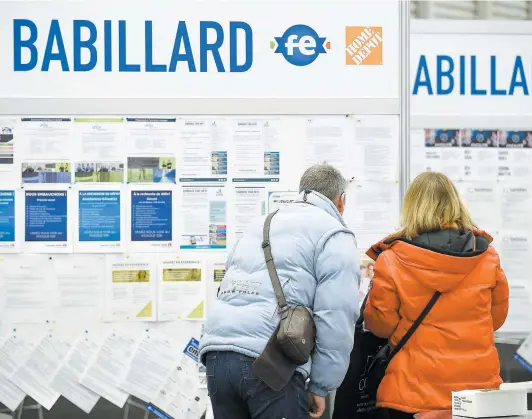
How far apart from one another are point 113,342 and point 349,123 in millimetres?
1626

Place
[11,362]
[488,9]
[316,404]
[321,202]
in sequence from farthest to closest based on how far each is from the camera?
[488,9] → [11,362] → [321,202] → [316,404]

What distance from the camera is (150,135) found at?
3408mm

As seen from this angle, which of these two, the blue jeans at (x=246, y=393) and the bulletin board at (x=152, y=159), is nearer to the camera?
the blue jeans at (x=246, y=393)

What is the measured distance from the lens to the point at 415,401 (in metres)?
2.62

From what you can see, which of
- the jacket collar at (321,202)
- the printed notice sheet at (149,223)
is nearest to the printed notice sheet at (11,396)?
the printed notice sheet at (149,223)

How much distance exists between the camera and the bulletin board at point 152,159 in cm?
337

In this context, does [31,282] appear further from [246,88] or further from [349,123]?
[349,123]

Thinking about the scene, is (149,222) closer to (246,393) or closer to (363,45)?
(246,393)

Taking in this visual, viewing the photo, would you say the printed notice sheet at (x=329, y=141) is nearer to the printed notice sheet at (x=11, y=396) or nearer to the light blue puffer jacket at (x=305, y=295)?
the light blue puffer jacket at (x=305, y=295)

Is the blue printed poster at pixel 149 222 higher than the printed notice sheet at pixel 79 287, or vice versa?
the blue printed poster at pixel 149 222

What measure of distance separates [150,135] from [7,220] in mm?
837

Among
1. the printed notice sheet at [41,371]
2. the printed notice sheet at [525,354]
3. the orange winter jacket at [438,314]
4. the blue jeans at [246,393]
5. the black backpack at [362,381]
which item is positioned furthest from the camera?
the printed notice sheet at [525,354]

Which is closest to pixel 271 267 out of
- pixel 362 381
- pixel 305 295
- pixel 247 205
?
pixel 305 295

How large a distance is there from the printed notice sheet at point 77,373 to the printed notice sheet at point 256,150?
1126mm
